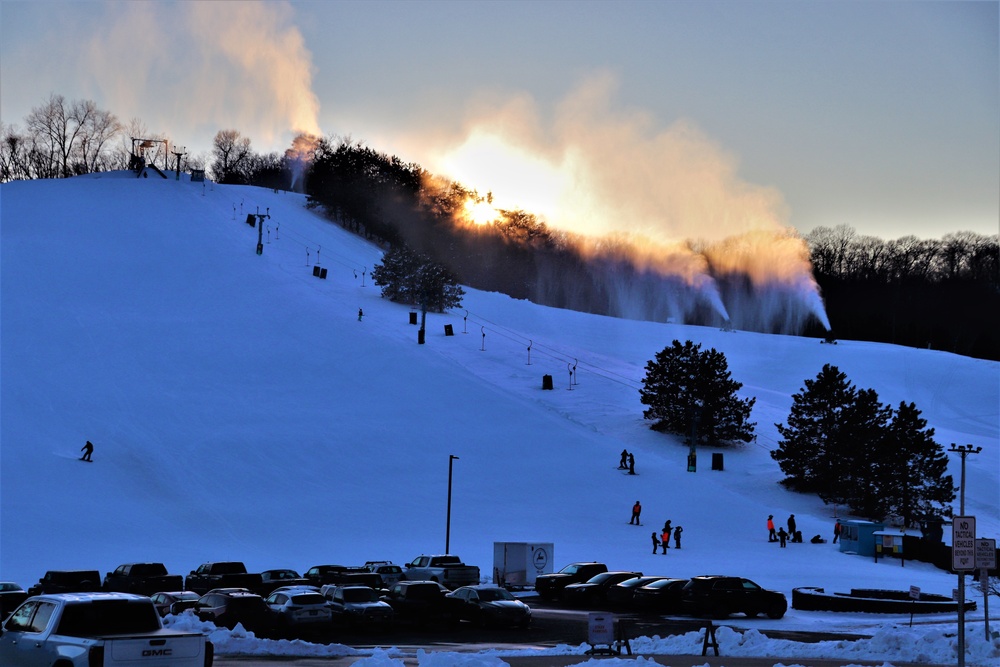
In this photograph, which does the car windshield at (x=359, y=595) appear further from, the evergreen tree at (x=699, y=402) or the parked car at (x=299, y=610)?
the evergreen tree at (x=699, y=402)

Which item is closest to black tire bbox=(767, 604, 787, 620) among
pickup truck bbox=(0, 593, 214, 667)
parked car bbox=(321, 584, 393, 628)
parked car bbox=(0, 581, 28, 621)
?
parked car bbox=(321, 584, 393, 628)

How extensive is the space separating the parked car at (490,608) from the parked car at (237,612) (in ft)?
19.3

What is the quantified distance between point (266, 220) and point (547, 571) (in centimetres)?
8315

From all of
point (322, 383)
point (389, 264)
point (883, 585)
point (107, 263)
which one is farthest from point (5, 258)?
point (883, 585)

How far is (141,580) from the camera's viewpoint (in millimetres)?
32656

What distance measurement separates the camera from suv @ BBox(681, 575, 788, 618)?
30844mm

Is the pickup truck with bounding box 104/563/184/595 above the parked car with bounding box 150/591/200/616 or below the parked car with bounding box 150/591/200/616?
below

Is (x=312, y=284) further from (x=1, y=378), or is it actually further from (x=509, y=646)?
(x=509, y=646)

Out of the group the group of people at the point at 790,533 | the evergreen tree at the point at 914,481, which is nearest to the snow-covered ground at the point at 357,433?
the group of people at the point at 790,533

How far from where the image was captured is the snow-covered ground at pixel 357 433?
138 feet

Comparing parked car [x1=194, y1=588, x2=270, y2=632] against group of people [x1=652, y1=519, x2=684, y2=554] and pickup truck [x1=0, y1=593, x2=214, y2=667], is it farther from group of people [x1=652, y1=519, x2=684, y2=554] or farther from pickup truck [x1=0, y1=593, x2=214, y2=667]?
group of people [x1=652, y1=519, x2=684, y2=554]

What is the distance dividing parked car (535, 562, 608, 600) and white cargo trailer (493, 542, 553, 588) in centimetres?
84

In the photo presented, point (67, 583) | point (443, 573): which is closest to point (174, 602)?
point (67, 583)

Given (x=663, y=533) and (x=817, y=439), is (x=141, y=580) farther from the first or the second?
(x=817, y=439)
